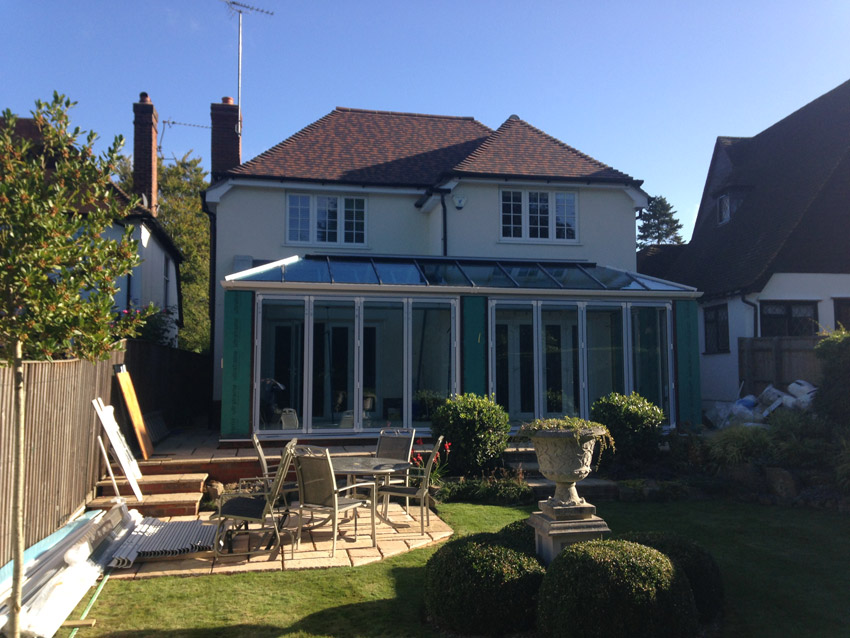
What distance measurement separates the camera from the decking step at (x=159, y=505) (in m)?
8.05

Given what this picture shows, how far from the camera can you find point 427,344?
40.6 feet

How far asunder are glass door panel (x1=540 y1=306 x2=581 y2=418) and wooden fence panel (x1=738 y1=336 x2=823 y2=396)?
5140 millimetres

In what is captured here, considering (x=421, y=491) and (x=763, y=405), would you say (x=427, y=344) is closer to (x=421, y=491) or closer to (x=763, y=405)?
(x=421, y=491)

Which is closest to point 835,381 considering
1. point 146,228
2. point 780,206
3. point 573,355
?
point 573,355

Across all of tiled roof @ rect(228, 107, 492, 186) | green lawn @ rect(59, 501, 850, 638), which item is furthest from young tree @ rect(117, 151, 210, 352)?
green lawn @ rect(59, 501, 850, 638)

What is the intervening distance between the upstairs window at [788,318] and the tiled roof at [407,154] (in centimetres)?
473

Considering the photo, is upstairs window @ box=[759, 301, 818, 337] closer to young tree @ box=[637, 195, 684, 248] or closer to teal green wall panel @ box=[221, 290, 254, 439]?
teal green wall panel @ box=[221, 290, 254, 439]

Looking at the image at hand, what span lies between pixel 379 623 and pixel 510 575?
1.03m

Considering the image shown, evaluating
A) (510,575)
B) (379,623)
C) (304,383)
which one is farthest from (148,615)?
(304,383)

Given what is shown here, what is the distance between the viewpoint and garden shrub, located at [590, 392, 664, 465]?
1066 centimetres

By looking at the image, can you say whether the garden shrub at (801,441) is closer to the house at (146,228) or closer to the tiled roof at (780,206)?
the tiled roof at (780,206)

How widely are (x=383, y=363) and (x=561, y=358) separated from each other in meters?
3.46

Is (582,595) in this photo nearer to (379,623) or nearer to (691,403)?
(379,623)

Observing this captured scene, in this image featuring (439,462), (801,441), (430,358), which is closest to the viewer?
(439,462)
